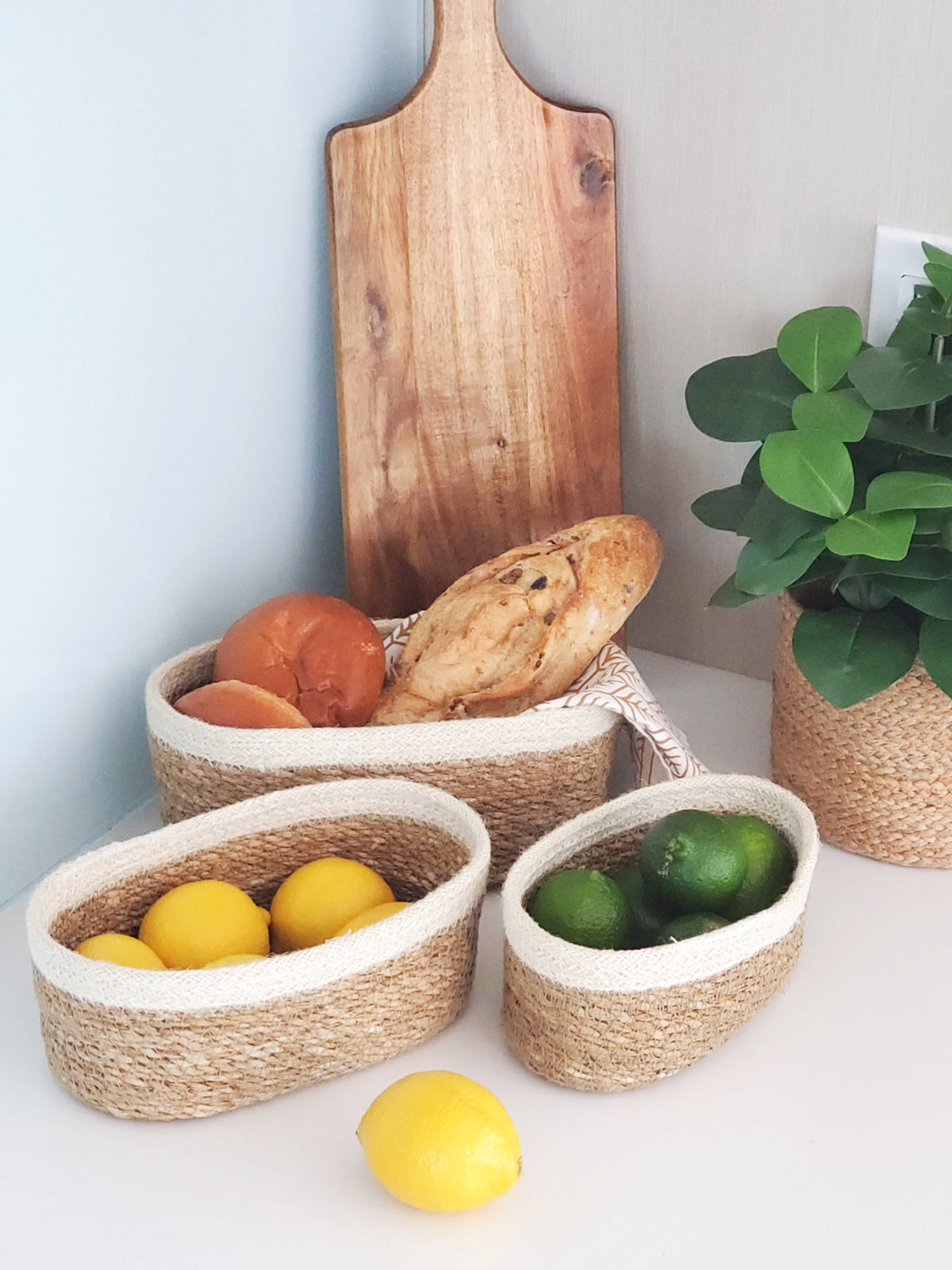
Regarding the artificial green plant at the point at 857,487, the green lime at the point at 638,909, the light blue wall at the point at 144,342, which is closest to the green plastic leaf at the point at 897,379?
the artificial green plant at the point at 857,487

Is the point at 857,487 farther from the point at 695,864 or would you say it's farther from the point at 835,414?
the point at 695,864

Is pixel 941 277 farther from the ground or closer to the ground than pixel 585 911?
farther from the ground

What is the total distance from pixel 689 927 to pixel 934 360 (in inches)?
15.1

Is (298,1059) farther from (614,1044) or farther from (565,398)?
(565,398)

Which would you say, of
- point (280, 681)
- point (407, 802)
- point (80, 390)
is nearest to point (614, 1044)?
point (407, 802)

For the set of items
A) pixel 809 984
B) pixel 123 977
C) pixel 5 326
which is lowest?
pixel 809 984

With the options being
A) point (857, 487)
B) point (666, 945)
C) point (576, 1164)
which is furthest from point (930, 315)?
point (576, 1164)

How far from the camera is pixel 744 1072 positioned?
0.76 meters

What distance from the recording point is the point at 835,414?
83cm

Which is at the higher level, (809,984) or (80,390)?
(80,390)

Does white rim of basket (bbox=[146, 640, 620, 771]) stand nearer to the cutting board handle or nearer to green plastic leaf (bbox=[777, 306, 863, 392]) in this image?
green plastic leaf (bbox=[777, 306, 863, 392])

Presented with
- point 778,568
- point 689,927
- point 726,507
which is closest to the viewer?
point 689,927

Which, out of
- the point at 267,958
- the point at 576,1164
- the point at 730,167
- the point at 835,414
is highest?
the point at 730,167

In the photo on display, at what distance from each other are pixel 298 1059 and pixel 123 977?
11 cm
